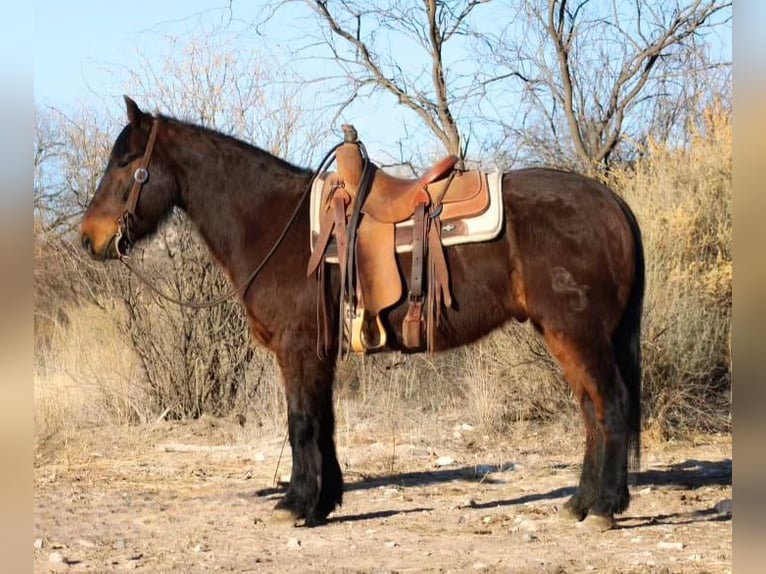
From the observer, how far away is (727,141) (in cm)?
875

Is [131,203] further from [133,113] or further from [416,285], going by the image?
[416,285]

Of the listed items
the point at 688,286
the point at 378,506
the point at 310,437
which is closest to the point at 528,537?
the point at 378,506

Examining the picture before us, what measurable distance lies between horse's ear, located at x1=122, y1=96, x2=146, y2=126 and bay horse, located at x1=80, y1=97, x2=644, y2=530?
11 mm

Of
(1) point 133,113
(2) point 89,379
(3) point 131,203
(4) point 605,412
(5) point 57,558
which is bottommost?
(5) point 57,558

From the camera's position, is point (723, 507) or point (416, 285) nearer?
point (416, 285)

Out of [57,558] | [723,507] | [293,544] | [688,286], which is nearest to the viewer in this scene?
[57,558]

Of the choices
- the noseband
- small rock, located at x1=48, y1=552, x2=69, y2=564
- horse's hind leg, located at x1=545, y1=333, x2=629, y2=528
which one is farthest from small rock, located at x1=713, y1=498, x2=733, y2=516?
the noseband

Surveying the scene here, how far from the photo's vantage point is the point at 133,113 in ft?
17.3

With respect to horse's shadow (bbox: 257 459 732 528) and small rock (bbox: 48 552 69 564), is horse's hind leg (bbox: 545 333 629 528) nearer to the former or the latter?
horse's shadow (bbox: 257 459 732 528)

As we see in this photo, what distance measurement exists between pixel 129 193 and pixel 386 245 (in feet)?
5.34

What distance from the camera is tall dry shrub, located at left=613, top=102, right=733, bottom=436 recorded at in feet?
26.5

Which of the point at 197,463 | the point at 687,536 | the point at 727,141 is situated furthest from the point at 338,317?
the point at 727,141

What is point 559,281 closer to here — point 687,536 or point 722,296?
point 687,536
